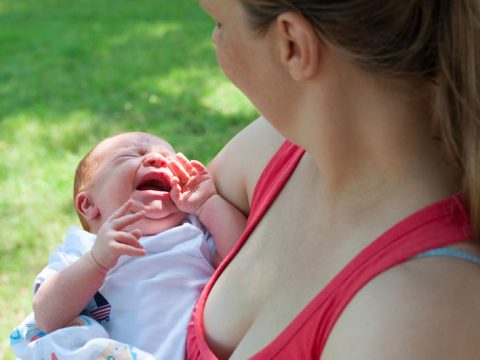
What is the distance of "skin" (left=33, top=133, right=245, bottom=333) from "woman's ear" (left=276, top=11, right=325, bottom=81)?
66cm

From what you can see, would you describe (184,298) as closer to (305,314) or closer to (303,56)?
(305,314)

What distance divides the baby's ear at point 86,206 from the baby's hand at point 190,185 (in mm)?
229

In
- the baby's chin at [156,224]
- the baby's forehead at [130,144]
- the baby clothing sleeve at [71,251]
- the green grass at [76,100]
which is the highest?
the baby's forehead at [130,144]

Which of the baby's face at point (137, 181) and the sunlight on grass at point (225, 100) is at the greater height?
the baby's face at point (137, 181)

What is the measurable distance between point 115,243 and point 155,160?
364 millimetres

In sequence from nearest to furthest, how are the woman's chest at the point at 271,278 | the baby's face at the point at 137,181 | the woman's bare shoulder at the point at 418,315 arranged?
the woman's bare shoulder at the point at 418,315 → the woman's chest at the point at 271,278 → the baby's face at the point at 137,181

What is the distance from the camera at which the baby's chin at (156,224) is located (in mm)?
2102

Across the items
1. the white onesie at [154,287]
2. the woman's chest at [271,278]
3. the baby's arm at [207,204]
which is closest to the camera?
the woman's chest at [271,278]

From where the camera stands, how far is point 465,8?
4.17 feet

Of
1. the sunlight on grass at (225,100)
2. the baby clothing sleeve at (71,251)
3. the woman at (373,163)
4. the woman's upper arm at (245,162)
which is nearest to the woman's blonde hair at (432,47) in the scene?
the woman at (373,163)

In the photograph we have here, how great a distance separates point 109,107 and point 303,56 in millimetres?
4307

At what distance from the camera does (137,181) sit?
217 cm

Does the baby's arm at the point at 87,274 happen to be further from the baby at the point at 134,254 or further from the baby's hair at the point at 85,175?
the baby's hair at the point at 85,175

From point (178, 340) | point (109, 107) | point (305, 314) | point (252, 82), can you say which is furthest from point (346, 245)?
point (109, 107)
